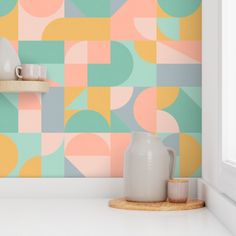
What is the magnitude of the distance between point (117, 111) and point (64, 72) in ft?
0.81

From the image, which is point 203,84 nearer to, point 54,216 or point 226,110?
point 226,110

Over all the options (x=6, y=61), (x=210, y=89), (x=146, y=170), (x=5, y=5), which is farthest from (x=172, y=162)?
(x=5, y=5)

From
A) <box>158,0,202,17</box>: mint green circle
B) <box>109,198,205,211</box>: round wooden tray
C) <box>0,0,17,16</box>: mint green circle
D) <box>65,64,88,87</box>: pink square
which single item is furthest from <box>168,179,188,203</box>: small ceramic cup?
<box>0,0,17,16</box>: mint green circle

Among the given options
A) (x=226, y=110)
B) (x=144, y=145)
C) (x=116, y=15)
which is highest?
(x=116, y=15)

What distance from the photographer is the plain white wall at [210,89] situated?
1.69 meters

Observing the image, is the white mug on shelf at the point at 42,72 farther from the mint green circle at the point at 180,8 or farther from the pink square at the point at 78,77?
the mint green circle at the point at 180,8

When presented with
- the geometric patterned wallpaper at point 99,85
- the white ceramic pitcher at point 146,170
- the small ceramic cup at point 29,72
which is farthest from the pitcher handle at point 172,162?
the small ceramic cup at point 29,72

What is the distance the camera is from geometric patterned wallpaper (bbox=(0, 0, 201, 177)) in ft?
6.63

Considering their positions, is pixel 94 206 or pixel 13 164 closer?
pixel 94 206

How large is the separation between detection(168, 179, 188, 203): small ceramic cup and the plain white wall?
99 mm

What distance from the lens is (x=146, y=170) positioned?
1757mm

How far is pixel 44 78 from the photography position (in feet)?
6.45

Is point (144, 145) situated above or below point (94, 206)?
above

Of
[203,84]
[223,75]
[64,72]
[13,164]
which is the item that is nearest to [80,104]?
[64,72]
